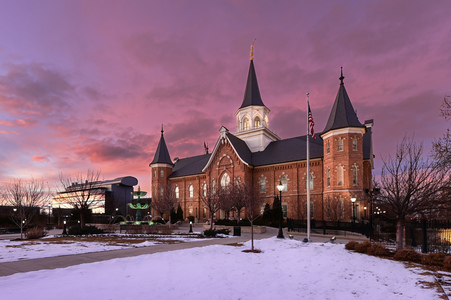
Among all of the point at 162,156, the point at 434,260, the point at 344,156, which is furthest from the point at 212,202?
the point at 162,156

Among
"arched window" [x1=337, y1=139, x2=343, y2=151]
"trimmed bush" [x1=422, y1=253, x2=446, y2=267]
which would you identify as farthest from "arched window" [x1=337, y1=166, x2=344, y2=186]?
"trimmed bush" [x1=422, y1=253, x2=446, y2=267]

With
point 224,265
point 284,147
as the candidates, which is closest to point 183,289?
point 224,265

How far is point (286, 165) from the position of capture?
143ft

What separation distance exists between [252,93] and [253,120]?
561 centimetres

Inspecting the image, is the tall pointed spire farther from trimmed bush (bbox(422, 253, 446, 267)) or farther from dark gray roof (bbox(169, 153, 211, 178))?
trimmed bush (bbox(422, 253, 446, 267))

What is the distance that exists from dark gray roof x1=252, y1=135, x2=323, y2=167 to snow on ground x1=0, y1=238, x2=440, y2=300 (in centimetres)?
3077

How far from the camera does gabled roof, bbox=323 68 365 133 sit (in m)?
36.4

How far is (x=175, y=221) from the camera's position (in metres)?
51.3

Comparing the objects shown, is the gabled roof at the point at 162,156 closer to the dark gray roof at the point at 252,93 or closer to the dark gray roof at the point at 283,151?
the dark gray roof at the point at 283,151

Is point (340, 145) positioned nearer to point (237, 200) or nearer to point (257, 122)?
point (237, 200)

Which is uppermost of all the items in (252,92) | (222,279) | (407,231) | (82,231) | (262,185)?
(252,92)

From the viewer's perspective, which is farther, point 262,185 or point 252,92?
point 252,92

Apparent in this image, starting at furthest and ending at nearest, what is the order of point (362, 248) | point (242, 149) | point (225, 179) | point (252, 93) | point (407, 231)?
point (252, 93)
point (242, 149)
point (225, 179)
point (407, 231)
point (362, 248)

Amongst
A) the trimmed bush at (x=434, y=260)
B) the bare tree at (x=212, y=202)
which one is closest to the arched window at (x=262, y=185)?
the bare tree at (x=212, y=202)
